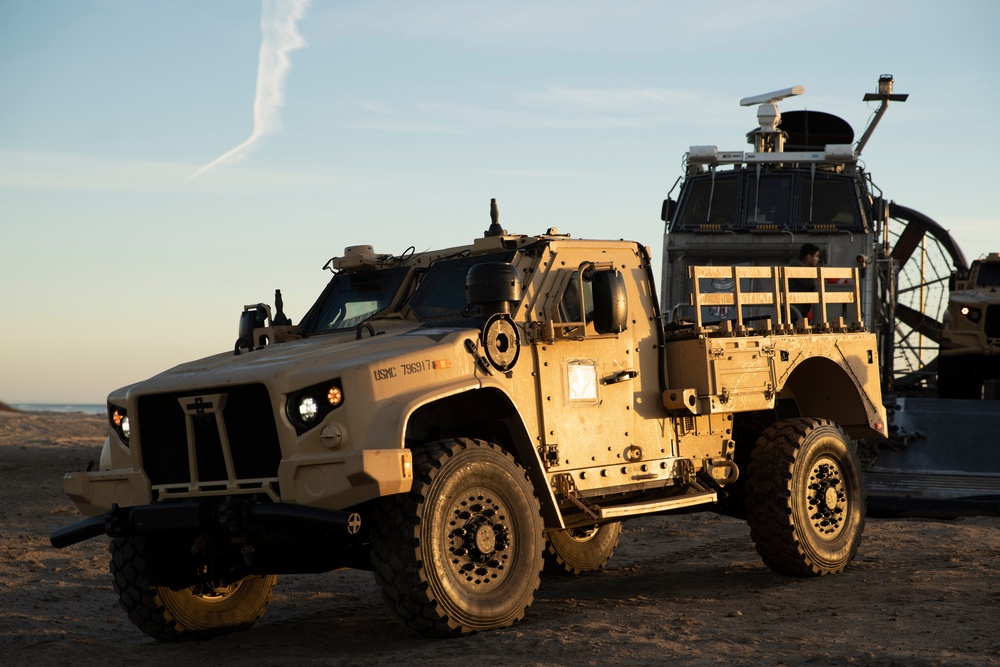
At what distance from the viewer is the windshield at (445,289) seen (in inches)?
321

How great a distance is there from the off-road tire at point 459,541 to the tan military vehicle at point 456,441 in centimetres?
1

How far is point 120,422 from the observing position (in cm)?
748

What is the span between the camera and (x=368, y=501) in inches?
273

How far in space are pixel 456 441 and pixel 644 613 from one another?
1.67m

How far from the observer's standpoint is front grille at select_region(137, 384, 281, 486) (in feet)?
22.3

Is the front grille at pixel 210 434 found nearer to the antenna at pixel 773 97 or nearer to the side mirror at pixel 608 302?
the side mirror at pixel 608 302

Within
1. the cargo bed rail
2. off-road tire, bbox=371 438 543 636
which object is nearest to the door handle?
the cargo bed rail

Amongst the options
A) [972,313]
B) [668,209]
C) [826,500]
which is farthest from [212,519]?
[972,313]

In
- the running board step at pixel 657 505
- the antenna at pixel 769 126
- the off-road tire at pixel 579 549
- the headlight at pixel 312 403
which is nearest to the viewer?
the headlight at pixel 312 403

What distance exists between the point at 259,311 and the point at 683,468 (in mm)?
3169

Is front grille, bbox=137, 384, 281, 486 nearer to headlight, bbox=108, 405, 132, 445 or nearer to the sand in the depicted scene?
headlight, bbox=108, 405, 132, 445

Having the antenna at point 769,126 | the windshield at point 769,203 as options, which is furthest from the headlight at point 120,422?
the antenna at point 769,126

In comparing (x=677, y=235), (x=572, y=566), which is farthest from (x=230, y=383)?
(x=677, y=235)

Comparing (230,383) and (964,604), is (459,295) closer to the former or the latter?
(230,383)
